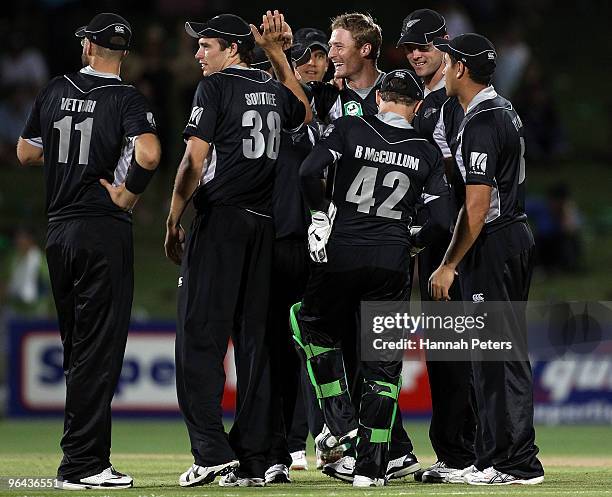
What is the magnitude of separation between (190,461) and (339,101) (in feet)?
Answer: 11.1

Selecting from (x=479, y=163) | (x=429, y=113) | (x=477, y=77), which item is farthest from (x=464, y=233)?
(x=429, y=113)

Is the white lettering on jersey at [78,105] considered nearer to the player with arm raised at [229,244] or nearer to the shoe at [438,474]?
the player with arm raised at [229,244]

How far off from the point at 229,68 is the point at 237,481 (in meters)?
2.55

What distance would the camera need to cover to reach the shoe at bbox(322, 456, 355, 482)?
8680mm

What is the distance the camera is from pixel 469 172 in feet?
27.1

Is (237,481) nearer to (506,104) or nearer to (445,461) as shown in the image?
(445,461)

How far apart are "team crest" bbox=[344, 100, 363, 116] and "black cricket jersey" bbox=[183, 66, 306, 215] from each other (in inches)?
28.5

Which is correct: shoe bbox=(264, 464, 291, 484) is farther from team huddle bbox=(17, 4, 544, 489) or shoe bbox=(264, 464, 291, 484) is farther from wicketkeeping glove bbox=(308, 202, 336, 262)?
wicketkeeping glove bbox=(308, 202, 336, 262)

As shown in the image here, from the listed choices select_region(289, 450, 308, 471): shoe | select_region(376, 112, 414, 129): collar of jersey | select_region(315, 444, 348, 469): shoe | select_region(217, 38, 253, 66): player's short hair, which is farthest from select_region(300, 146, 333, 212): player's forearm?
select_region(289, 450, 308, 471): shoe

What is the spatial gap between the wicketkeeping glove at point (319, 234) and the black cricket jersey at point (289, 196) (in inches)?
25.1

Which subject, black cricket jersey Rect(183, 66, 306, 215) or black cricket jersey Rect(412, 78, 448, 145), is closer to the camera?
black cricket jersey Rect(183, 66, 306, 215)

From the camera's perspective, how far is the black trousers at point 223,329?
27.1ft

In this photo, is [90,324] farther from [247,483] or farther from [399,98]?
[399,98]

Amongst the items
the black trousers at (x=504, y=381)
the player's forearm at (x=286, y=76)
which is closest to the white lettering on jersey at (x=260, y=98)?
the player's forearm at (x=286, y=76)
